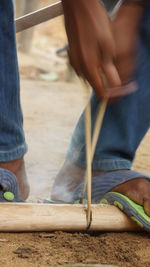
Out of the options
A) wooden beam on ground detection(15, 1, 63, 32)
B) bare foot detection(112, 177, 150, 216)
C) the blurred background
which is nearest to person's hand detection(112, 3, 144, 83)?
the blurred background

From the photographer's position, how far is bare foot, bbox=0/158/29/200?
2.02 m

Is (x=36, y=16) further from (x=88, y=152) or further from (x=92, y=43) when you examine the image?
(x=92, y=43)

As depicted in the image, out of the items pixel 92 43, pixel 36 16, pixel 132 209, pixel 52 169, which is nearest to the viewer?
pixel 92 43

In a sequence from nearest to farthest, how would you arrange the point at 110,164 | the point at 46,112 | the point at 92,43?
the point at 92,43, the point at 110,164, the point at 46,112

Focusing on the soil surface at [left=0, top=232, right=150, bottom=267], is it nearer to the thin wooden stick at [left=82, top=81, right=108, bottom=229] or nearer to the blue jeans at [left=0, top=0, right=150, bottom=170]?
the thin wooden stick at [left=82, top=81, right=108, bottom=229]

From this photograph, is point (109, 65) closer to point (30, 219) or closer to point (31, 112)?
point (30, 219)

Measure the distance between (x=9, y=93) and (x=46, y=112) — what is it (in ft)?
7.02

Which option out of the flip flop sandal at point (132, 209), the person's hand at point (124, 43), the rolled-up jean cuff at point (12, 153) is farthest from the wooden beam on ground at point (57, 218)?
the person's hand at point (124, 43)

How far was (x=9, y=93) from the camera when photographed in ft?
6.57

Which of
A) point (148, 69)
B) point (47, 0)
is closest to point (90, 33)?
point (148, 69)

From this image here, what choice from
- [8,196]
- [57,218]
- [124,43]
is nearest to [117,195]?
[57,218]

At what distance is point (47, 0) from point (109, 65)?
10608 millimetres

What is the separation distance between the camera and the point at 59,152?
124 inches

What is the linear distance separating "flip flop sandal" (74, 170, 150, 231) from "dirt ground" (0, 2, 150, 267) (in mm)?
78
